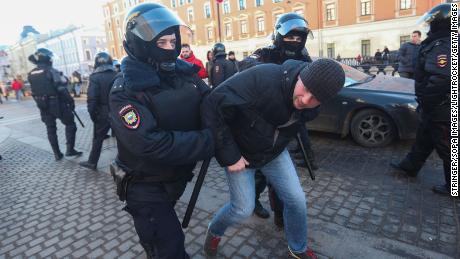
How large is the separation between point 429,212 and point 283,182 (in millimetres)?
1841

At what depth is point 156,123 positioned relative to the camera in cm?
178

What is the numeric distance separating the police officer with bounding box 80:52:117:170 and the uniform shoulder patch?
4246mm

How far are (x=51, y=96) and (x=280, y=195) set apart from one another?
16.9ft

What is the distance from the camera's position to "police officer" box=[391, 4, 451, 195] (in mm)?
3201

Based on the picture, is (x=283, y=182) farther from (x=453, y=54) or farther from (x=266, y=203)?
(x=453, y=54)

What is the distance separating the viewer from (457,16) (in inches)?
126

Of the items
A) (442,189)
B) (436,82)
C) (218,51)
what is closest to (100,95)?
(218,51)

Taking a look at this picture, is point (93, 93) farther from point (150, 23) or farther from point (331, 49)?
point (331, 49)

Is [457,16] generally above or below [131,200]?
above

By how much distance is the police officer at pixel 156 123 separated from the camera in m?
1.76

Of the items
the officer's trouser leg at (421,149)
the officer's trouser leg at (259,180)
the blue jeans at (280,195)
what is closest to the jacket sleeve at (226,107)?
the blue jeans at (280,195)

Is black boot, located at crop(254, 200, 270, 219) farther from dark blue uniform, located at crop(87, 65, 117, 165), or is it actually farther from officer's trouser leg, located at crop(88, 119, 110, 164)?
officer's trouser leg, located at crop(88, 119, 110, 164)

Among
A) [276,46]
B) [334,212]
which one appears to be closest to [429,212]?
[334,212]

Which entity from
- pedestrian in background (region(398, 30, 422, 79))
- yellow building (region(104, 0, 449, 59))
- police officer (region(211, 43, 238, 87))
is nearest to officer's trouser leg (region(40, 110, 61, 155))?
police officer (region(211, 43, 238, 87))
